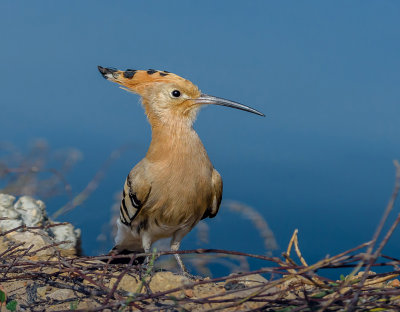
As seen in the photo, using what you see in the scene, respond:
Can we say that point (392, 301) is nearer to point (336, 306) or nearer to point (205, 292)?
point (336, 306)

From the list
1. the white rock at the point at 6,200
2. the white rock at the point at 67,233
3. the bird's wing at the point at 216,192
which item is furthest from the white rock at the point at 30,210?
the bird's wing at the point at 216,192

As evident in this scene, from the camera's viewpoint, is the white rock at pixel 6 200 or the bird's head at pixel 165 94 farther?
the white rock at pixel 6 200

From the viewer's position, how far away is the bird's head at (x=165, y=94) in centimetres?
396

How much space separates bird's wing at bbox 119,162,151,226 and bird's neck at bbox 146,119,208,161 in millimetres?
137

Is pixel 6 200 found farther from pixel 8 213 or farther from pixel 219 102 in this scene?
pixel 219 102

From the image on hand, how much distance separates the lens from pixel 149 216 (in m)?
4.01

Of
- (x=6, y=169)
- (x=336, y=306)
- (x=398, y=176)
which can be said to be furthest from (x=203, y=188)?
(x=6, y=169)

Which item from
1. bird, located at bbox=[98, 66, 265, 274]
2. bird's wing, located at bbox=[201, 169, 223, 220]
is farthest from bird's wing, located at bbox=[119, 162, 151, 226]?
bird's wing, located at bbox=[201, 169, 223, 220]

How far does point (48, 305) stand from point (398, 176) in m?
1.83

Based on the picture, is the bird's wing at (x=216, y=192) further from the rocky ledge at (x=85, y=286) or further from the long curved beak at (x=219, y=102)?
the rocky ledge at (x=85, y=286)

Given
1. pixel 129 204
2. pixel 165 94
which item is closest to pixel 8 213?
pixel 129 204

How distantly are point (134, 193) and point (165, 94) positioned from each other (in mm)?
700

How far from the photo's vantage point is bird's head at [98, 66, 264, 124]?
13.0ft

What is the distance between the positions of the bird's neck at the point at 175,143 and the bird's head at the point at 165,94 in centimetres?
6
